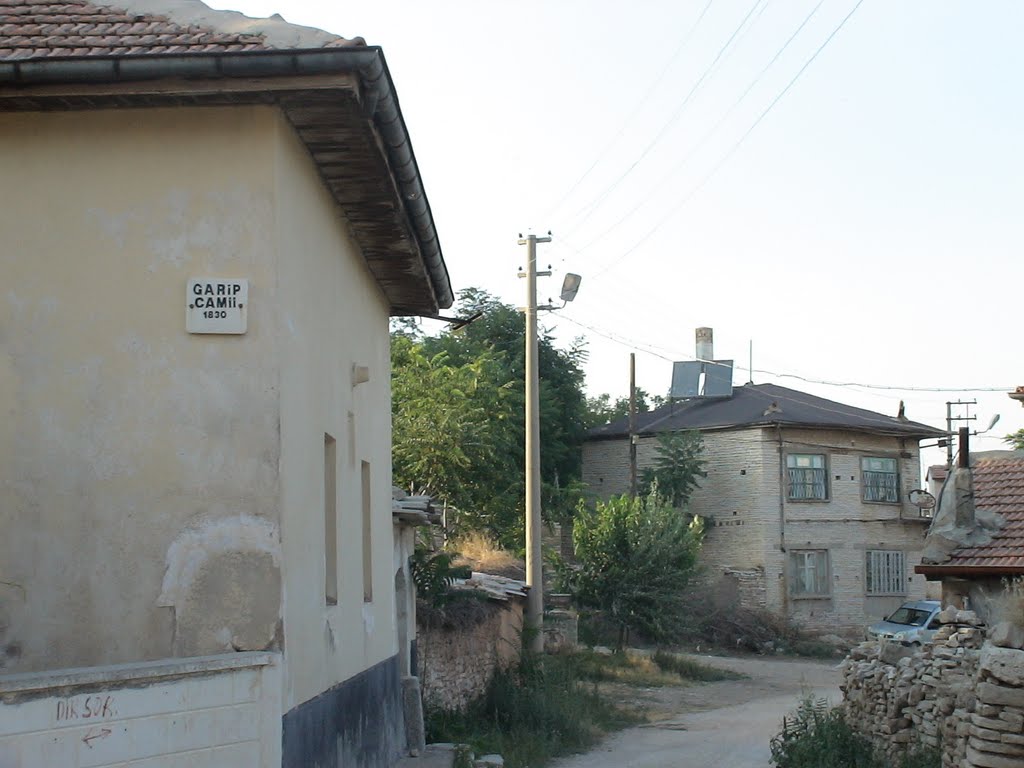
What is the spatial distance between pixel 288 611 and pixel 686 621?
83.8 feet

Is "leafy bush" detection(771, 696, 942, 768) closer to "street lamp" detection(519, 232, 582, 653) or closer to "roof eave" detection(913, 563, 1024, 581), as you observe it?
"roof eave" detection(913, 563, 1024, 581)

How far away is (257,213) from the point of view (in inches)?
283

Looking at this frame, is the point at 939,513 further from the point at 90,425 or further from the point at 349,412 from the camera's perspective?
the point at 90,425

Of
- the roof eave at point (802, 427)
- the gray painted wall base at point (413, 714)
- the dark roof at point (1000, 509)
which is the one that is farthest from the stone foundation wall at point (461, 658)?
the roof eave at point (802, 427)

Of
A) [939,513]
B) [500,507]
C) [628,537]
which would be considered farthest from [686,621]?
[939,513]

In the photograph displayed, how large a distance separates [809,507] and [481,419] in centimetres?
1247

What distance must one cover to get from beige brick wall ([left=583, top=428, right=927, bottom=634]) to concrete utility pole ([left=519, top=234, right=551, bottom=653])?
15.5m

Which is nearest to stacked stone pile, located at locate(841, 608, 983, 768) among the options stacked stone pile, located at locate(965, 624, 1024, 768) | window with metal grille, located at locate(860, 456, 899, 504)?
stacked stone pile, located at locate(965, 624, 1024, 768)

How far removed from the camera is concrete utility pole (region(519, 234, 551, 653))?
2217 cm

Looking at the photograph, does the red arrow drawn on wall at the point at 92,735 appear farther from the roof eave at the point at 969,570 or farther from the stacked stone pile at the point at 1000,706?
the roof eave at the point at 969,570

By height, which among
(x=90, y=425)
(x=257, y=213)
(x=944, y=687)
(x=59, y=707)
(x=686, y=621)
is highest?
(x=257, y=213)

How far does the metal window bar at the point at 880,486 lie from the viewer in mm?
39406

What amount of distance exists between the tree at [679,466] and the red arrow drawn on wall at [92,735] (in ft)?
107

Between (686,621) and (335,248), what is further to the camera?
(686,621)
